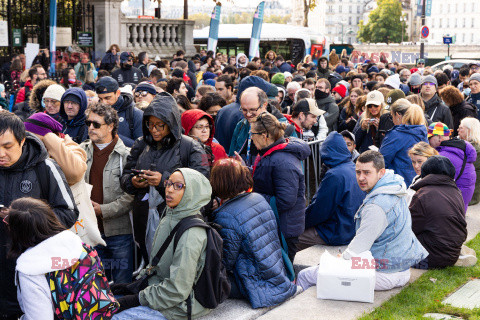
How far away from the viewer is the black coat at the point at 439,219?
653cm

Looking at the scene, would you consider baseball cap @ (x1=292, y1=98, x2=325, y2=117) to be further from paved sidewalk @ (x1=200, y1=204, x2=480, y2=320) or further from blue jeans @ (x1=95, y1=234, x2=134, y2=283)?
blue jeans @ (x1=95, y1=234, x2=134, y2=283)

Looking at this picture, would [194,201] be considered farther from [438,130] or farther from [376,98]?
[376,98]

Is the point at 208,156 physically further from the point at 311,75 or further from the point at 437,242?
the point at 311,75

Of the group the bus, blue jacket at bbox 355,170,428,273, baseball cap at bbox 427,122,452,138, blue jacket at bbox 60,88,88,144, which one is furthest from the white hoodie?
the bus

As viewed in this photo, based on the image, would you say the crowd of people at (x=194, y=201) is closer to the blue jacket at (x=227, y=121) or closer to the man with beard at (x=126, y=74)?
the blue jacket at (x=227, y=121)

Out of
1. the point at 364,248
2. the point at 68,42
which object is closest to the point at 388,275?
the point at 364,248

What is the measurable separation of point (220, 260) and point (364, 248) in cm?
152

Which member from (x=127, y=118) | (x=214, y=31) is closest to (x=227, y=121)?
(x=127, y=118)

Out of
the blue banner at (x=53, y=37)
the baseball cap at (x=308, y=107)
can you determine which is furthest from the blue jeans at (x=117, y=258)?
the blue banner at (x=53, y=37)

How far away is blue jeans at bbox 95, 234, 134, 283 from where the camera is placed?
6004 millimetres

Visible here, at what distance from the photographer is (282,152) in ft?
19.6

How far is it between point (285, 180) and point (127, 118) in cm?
225

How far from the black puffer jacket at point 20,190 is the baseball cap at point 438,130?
5.41 metres

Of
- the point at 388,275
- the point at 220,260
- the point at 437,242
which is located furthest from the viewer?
the point at 437,242
